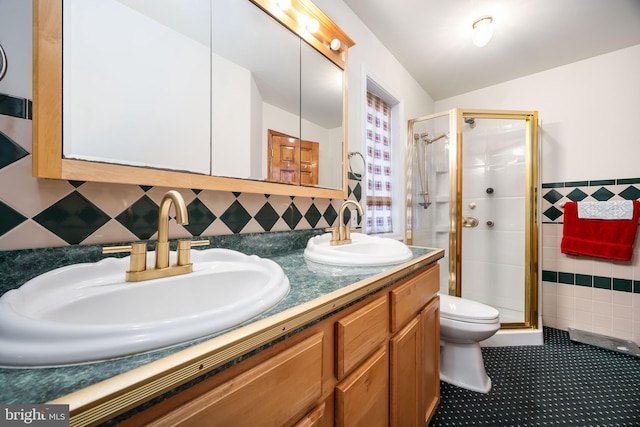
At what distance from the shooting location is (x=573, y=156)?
213 centimetres

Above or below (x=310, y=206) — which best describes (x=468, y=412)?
below

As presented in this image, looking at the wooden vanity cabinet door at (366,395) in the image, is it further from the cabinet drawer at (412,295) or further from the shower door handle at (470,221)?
the shower door handle at (470,221)

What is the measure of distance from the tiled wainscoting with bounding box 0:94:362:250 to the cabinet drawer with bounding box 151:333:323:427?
570 millimetres

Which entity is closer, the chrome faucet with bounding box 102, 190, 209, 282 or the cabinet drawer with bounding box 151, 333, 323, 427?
the cabinet drawer with bounding box 151, 333, 323, 427

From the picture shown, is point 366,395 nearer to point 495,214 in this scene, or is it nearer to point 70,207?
point 70,207

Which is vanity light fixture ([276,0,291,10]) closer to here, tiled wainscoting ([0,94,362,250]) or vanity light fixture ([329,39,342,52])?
vanity light fixture ([329,39,342,52])

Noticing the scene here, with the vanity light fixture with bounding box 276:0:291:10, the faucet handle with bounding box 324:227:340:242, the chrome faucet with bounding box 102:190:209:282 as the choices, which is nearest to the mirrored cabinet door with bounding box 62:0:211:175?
the chrome faucet with bounding box 102:190:209:282

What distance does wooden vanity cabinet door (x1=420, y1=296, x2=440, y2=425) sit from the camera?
1.06 m

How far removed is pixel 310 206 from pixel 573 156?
2474 millimetres

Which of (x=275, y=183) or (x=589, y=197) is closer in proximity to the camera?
(x=275, y=183)

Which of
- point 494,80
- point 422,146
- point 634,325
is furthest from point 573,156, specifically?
point 634,325

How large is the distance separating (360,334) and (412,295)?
0.38m

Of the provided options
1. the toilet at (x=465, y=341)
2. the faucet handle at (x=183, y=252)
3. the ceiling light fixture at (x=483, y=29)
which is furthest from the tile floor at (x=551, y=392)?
the ceiling light fixture at (x=483, y=29)

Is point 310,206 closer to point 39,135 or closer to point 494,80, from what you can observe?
point 39,135
